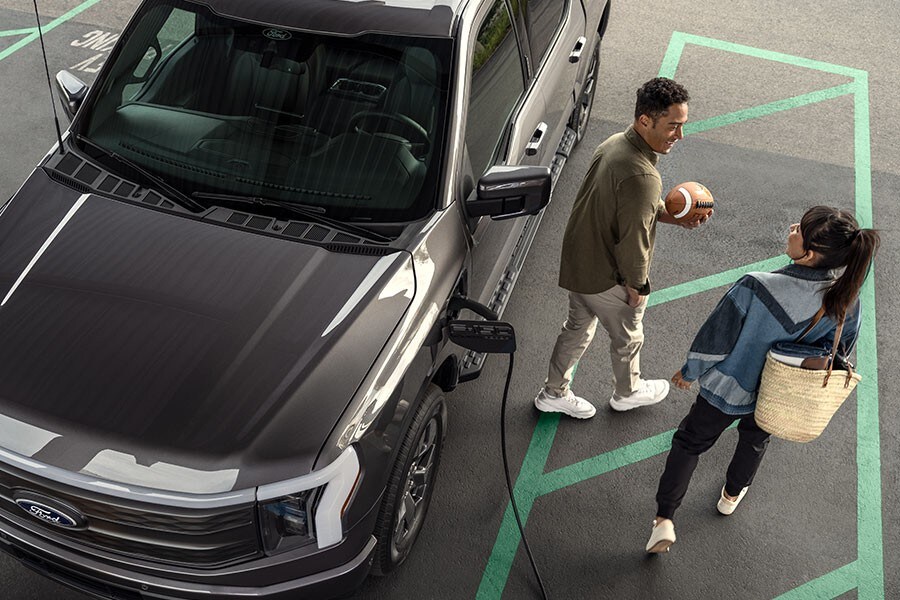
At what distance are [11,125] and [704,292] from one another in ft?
17.2

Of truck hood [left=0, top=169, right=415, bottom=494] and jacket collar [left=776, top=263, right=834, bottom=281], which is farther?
jacket collar [left=776, top=263, right=834, bottom=281]

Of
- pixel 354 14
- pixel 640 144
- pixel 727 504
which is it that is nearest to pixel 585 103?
pixel 640 144

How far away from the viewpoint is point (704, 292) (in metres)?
5.74

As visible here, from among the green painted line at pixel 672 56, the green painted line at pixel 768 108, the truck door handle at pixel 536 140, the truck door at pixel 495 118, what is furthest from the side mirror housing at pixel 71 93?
the green painted line at pixel 672 56

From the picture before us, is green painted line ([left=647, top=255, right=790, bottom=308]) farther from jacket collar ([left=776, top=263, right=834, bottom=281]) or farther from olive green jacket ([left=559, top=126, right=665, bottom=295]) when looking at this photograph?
jacket collar ([left=776, top=263, right=834, bottom=281])

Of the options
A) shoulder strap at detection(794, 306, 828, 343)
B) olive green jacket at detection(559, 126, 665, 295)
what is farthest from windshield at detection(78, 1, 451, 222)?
shoulder strap at detection(794, 306, 828, 343)

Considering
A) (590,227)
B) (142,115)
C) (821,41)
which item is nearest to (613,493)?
(590,227)

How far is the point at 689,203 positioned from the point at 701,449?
1.18 metres

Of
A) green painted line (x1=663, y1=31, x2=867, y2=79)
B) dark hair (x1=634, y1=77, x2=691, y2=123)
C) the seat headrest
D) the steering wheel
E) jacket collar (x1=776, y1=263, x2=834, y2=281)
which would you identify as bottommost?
green painted line (x1=663, y1=31, x2=867, y2=79)

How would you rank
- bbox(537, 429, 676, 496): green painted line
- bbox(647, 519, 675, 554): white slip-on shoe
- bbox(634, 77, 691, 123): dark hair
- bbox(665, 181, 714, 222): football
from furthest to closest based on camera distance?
bbox(537, 429, 676, 496): green painted line < bbox(665, 181, 714, 222): football < bbox(647, 519, 675, 554): white slip-on shoe < bbox(634, 77, 691, 123): dark hair

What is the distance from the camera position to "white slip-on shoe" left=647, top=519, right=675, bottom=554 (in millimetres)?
4117

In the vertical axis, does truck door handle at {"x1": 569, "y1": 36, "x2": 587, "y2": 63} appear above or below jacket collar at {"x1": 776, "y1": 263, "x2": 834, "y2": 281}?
below

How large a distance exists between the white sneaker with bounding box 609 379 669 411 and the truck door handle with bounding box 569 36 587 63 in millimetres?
2031

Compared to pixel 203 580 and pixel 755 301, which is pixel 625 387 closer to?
pixel 755 301
